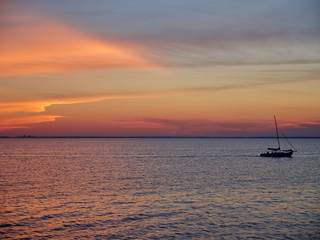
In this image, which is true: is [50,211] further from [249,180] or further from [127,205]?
[249,180]

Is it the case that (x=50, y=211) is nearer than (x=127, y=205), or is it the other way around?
(x=50, y=211)

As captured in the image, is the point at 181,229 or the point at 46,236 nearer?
the point at 46,236

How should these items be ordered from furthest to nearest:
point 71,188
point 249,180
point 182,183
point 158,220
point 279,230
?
point 249,180 < point 182,183 < point 71,188 < point 158,220 < point 279,230

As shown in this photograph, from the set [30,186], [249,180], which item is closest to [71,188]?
[30,186]

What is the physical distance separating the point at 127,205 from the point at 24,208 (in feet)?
43.7

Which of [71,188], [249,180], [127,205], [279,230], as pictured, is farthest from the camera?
[249,180]

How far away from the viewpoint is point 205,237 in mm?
32219

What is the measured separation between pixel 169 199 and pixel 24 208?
65.4 feet

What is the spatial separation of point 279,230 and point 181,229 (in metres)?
10.3

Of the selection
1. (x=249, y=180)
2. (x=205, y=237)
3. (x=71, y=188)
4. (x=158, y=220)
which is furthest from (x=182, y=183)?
(x=205, y=237)

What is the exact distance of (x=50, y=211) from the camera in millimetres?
41281

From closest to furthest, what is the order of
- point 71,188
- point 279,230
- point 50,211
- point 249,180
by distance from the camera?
point 279,230
point 50,211
point 71,188
point 249,180

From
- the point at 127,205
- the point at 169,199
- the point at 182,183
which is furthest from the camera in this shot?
the point at 182,183

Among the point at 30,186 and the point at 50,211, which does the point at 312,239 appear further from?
the point at 30,186
